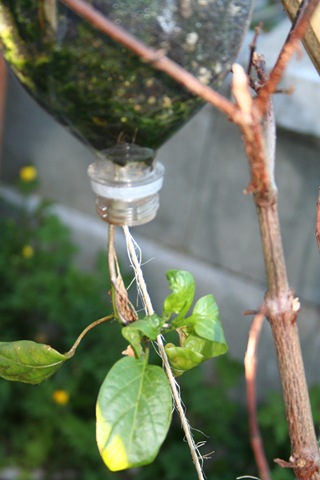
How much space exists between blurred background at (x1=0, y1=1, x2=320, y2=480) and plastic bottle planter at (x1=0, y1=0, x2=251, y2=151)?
103 centimetres

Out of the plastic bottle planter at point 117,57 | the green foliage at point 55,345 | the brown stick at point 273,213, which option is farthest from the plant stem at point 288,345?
the green foliage at point 55,345

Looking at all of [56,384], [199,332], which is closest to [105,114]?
[199,332]

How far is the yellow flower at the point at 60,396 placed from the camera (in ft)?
5.41

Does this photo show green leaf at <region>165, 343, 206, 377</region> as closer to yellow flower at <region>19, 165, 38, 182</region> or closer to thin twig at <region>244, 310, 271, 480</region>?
thin twig at <region>244, 310, 271, 480</region>

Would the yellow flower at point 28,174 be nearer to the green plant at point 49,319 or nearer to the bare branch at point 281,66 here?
the green plant at point 49,319

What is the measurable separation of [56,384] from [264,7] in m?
1.15

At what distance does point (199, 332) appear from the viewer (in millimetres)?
439

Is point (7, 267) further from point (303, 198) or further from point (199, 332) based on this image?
point (199, 332)

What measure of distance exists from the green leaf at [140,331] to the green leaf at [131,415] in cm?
1

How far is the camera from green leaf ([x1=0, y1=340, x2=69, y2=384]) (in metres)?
0.45

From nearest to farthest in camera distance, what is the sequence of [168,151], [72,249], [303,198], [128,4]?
[128,4] → [303,198] → [168,151] → [72,249]

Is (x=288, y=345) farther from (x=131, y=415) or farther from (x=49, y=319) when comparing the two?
(x=49, y=319)

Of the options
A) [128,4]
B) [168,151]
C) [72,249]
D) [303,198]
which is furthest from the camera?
[72,249]

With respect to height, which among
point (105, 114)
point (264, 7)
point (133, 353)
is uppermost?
point (105, 114)
